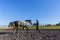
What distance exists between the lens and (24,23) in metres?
24.6

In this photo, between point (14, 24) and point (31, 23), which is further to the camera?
point (31, 23)

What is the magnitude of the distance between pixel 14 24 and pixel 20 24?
0.75m

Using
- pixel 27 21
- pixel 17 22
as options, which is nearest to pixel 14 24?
pixel 17 22

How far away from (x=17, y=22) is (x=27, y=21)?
1.98 metres

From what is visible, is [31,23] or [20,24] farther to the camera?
[31,23]

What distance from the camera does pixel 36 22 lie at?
24.4 meters

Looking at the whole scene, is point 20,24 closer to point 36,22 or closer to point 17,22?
point 17,22

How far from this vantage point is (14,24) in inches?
949

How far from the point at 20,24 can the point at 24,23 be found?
24.7 inches

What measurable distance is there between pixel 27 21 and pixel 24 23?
3.78ft

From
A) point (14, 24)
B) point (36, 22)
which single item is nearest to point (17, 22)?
point (14, 24)

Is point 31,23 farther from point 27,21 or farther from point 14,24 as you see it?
point 14,24

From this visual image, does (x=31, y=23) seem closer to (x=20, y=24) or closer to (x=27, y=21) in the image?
(x=27, y=21)

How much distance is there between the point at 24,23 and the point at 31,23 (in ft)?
5.83
